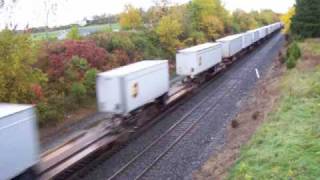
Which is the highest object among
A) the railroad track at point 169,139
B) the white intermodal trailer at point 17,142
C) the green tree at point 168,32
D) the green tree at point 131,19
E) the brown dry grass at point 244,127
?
the green tree at point 131,19

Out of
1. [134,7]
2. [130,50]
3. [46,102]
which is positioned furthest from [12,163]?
[134,7]

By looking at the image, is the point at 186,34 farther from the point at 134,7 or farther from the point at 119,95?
the point at 119,95

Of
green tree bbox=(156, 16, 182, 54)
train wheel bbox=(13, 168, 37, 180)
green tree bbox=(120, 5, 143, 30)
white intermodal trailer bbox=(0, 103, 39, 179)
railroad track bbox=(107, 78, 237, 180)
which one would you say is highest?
green tree bbox=(120, 5, 143, 30)

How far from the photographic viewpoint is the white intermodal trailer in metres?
12.5

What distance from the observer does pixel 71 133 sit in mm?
24109

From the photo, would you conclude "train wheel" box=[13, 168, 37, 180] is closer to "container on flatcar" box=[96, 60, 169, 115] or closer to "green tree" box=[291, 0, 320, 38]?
"container on flatcar" box=[96, 60, 169, 115]

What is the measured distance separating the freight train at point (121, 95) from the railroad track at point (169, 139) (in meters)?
1.89

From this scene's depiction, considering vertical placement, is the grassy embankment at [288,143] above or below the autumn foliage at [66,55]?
below

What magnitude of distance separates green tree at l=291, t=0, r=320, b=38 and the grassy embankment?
107 feet

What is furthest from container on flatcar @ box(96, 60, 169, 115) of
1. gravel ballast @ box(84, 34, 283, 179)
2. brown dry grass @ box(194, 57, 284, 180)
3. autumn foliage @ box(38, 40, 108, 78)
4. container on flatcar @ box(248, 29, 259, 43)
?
container on flatcar @ box(248, 29, 259, 43)

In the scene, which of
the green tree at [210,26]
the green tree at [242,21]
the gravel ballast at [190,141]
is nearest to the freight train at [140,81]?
the gravel ballast at [190,141]

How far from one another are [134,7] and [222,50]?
54.6 feet

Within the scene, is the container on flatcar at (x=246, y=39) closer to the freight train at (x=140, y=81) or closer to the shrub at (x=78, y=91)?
the freight train at (x=140, y=81)

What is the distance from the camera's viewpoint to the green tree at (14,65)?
21203 millimetres
